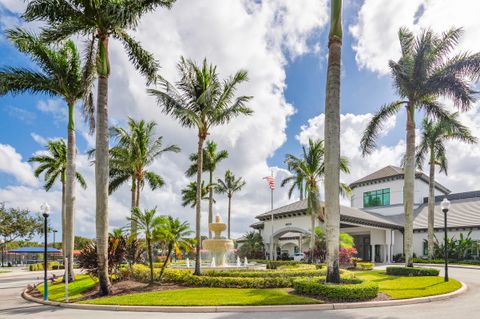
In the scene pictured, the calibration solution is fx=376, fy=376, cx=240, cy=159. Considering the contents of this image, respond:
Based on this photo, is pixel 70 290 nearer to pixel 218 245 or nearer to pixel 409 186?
pixel 218 245

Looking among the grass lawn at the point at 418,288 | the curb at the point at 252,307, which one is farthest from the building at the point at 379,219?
the curb at the point at 252,307

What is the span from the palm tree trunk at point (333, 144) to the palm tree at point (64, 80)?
12.1 m

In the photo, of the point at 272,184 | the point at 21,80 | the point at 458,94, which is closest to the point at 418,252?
the point at 272,184

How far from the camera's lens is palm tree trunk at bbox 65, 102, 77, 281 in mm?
19500

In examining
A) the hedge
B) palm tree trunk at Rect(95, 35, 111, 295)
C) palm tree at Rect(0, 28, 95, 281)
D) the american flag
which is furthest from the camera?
the american flag

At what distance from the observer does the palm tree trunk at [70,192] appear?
19.5m

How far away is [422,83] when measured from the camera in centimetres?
2227

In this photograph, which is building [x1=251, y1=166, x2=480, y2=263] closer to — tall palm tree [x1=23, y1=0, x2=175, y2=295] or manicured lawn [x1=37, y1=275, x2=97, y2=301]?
manicured lawn [x1=37, y1=275, x2=97, y2=301]

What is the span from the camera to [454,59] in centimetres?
2161

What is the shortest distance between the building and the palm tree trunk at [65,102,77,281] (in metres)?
17.5

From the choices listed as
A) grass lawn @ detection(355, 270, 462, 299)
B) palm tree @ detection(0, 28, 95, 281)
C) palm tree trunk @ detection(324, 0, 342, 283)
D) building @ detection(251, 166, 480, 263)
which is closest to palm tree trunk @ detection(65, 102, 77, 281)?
palm tree @ detection(0, 28, 95, 281)

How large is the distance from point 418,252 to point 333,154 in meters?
31.5

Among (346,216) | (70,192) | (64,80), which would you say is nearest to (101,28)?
(64,80)

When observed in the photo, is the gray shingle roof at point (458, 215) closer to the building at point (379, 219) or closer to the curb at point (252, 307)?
the building at point (379, 219)
